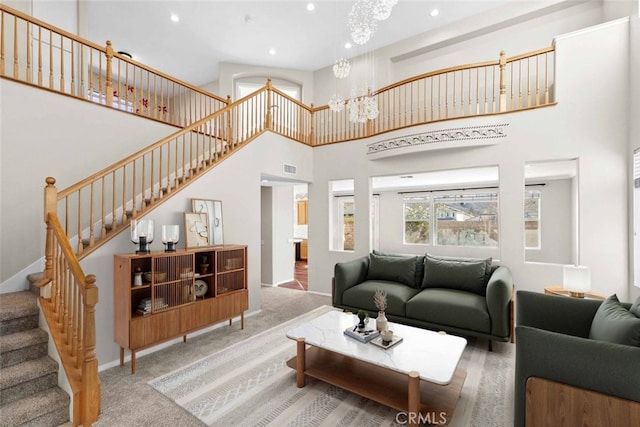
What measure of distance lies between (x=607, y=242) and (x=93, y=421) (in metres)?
5.62

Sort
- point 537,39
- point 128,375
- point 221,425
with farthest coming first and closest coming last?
point 537,39 < point 128,375 < point 221,425

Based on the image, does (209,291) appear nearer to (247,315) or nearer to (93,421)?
(247,315)

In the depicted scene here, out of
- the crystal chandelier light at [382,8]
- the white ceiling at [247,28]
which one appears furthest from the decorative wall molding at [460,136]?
the white ceiling at [247,28]

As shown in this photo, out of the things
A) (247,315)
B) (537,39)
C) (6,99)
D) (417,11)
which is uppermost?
(417,11)

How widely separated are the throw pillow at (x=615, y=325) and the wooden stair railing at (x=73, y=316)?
3.36 m

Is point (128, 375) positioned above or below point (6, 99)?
below

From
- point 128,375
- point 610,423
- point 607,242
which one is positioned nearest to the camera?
point 610,423

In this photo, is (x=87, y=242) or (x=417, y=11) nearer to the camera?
(x=87, y=242)

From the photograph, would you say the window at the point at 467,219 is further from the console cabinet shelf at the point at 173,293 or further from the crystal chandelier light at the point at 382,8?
the console cabinet shelf at the point at 173,293

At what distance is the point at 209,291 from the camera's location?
375 cm

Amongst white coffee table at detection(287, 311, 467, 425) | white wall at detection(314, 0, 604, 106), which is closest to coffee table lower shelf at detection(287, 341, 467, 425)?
white coffee table at detection(287, 311, 467, 425)

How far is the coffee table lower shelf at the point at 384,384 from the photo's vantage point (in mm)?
2074

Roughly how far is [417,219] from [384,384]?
625 cm

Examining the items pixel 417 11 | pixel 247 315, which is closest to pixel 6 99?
pixel 247 315
